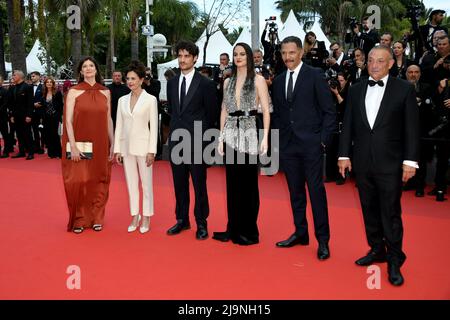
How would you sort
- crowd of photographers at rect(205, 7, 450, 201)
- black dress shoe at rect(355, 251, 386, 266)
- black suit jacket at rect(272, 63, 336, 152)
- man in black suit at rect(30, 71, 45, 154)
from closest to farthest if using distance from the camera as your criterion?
black dress shoe at rect(355, 251, 386, 266) → black suit jacket at rect(272, 63, 336, 152) → crowd of photographers at rect(205, 7, 450, 201) → man in black suit at rect(30, 71, 45, 154)

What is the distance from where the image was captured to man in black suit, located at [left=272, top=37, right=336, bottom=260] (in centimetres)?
440

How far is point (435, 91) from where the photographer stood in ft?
22.6

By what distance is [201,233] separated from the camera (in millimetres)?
5105

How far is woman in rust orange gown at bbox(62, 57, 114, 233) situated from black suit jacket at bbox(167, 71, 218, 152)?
91 centimetres

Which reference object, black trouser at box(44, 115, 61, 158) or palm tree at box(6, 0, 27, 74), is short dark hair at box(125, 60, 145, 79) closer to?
black trouser at box(44, 115, 61, 158)

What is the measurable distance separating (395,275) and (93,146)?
11.0ft

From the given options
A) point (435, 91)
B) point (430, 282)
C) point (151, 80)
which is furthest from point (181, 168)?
point (151, 80)

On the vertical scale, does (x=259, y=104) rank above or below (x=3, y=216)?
above

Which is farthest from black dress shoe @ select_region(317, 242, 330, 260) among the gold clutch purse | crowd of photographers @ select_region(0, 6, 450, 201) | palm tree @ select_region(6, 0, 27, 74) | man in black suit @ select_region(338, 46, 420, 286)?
palm tree @ select_region(6, 0, 27, 74)

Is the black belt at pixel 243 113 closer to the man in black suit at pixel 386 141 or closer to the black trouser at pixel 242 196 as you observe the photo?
the black trouser at pixel 242 196

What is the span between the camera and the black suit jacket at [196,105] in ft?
16.4
